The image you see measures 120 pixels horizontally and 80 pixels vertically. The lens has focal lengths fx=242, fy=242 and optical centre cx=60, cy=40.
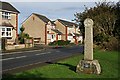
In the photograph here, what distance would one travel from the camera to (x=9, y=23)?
45219 millimetres

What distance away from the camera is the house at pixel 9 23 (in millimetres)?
43156

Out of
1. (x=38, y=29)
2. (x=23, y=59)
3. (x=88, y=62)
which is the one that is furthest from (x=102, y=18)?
(x=38, y=29)

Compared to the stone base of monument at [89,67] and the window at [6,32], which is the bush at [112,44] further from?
the stone base of monument at [89,67]

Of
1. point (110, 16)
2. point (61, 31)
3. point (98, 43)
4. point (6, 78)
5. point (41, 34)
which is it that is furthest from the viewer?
point (61, 31)

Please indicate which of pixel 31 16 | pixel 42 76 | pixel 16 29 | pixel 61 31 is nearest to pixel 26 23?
pixel 31 16

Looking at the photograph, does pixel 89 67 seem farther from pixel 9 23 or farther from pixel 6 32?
pixel 9 23

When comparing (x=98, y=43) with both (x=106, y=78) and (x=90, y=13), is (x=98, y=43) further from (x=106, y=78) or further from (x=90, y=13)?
(x=106, y=78)

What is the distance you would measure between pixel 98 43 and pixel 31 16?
37928mm

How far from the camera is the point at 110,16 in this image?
32344mm

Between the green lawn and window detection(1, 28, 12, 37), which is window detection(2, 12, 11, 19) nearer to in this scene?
window detection(1, 28, 12, 37)

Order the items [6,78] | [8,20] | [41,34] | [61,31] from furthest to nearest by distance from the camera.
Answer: [61,31], [41,34], [8,20], [6,78]

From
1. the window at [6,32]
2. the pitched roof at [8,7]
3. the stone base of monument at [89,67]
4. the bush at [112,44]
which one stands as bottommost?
the stone base of monument at [89,67]

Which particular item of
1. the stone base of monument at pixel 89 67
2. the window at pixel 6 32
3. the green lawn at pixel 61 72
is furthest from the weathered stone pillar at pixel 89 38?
the window at pixel 6 32

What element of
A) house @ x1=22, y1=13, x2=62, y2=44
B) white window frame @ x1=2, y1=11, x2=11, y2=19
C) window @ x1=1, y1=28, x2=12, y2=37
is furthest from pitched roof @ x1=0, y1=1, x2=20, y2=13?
house @ x1=22, y1=13, x2=62, y2=44
